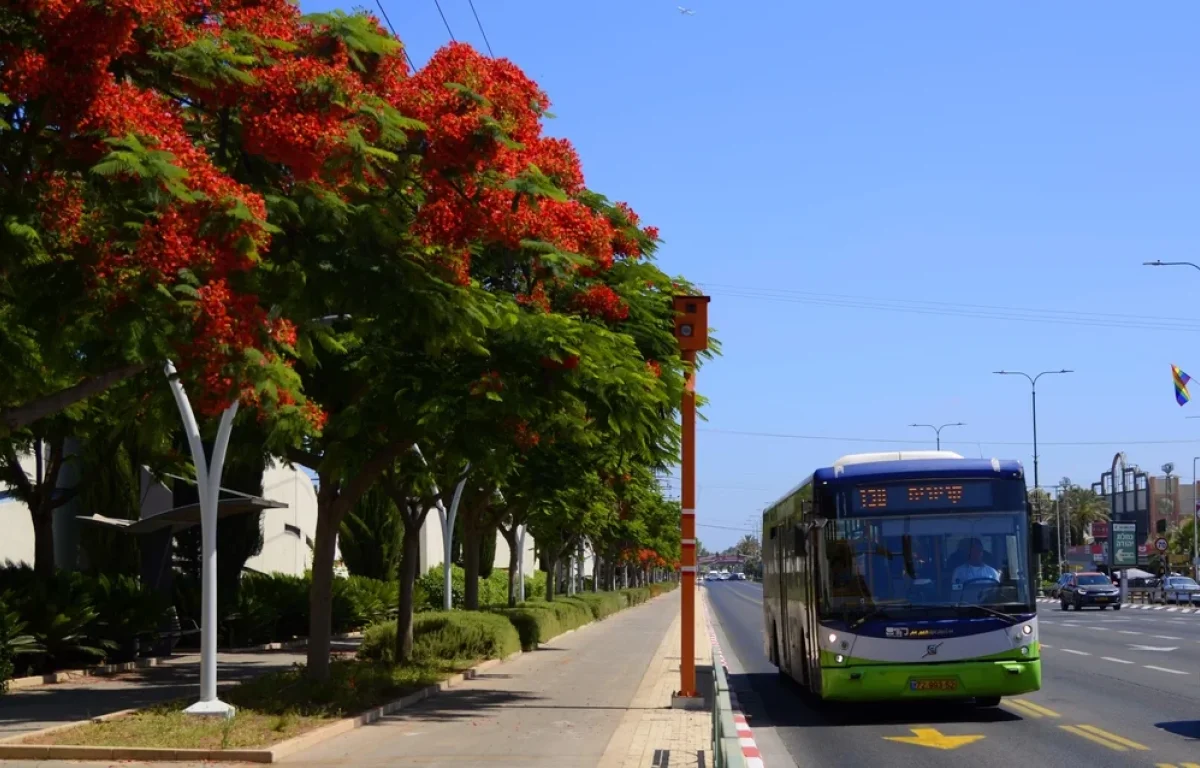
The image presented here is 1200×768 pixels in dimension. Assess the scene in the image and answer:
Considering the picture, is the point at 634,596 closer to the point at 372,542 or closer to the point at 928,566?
the point at 372,542

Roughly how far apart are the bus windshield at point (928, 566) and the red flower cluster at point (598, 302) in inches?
147

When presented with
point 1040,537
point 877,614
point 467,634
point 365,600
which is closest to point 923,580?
point 877,614

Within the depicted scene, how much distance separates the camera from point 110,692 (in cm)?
2111

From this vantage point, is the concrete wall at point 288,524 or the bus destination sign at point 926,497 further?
the concrete wall at point 288,524

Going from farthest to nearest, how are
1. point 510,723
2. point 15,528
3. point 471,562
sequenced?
1. point 471,562
2. point 15,528
3. point 510,723

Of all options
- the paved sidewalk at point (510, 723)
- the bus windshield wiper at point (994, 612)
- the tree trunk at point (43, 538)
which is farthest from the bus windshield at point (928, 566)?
the tree trunk at point (43, 538)

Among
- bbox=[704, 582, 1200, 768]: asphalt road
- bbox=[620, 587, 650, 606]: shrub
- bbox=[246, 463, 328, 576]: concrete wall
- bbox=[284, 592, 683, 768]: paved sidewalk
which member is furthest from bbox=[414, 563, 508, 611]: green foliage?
bbox=[704, 582, 1200, 768]: asphalt road

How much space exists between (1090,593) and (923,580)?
166ft

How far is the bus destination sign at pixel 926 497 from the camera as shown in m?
17.4

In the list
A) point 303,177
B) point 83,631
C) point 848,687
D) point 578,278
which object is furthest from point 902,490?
point 83,631

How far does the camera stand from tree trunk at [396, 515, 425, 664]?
2486 cm

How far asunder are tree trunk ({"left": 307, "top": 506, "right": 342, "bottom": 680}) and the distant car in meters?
58.6

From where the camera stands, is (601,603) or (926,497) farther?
(601,603)

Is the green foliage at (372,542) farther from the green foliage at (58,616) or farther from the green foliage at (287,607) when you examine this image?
the green foliage at (58,616)
